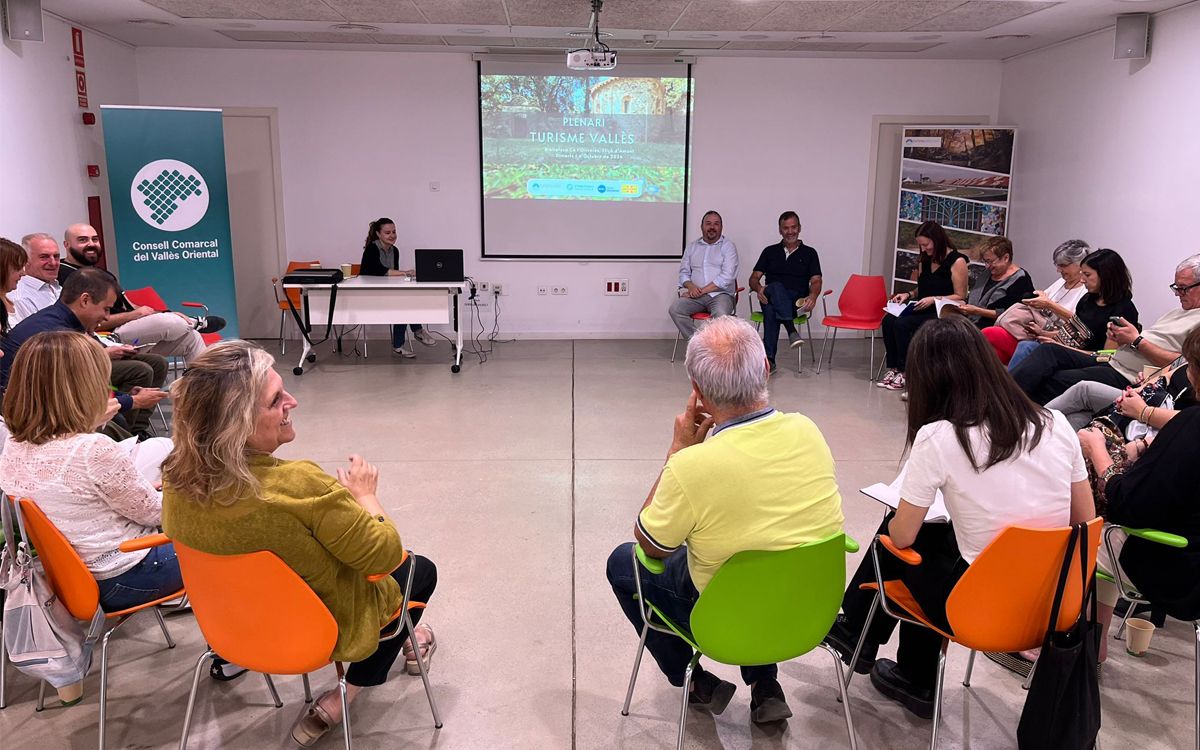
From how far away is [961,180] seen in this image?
8117 mm

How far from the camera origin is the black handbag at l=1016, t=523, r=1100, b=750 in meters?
2.08

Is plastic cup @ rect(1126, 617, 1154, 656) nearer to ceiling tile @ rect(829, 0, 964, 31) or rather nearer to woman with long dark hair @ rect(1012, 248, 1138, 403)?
woman with long dark hair @ rect(1012, 248, 1138, 403)

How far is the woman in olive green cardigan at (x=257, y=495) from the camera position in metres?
1.93

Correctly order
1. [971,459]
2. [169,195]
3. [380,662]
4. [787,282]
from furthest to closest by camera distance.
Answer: [787,282], [169,195], [380,662], [971,459]

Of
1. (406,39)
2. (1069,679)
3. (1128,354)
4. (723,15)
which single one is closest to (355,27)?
(406,39)

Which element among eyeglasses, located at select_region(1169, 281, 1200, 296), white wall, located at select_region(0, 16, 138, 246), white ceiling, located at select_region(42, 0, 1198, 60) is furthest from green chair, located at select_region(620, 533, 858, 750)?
white wall, located at select_region(0, 16, 138, 246)

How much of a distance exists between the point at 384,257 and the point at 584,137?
2.28 meters

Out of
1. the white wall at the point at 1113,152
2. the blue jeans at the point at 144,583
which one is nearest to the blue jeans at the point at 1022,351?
the white wall at the point at 1113,152

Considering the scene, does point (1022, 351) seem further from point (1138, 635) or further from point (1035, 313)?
point (1138, 635)

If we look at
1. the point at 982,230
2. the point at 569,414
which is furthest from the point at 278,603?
the point at 982,230

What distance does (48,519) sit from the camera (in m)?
2.33

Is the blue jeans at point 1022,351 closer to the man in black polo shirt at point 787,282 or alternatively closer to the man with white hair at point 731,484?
the man in black polo shirt at point 787,282

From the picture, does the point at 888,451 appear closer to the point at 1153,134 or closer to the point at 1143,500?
the point at 1143,500

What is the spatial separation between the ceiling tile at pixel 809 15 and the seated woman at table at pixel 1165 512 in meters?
4.15
